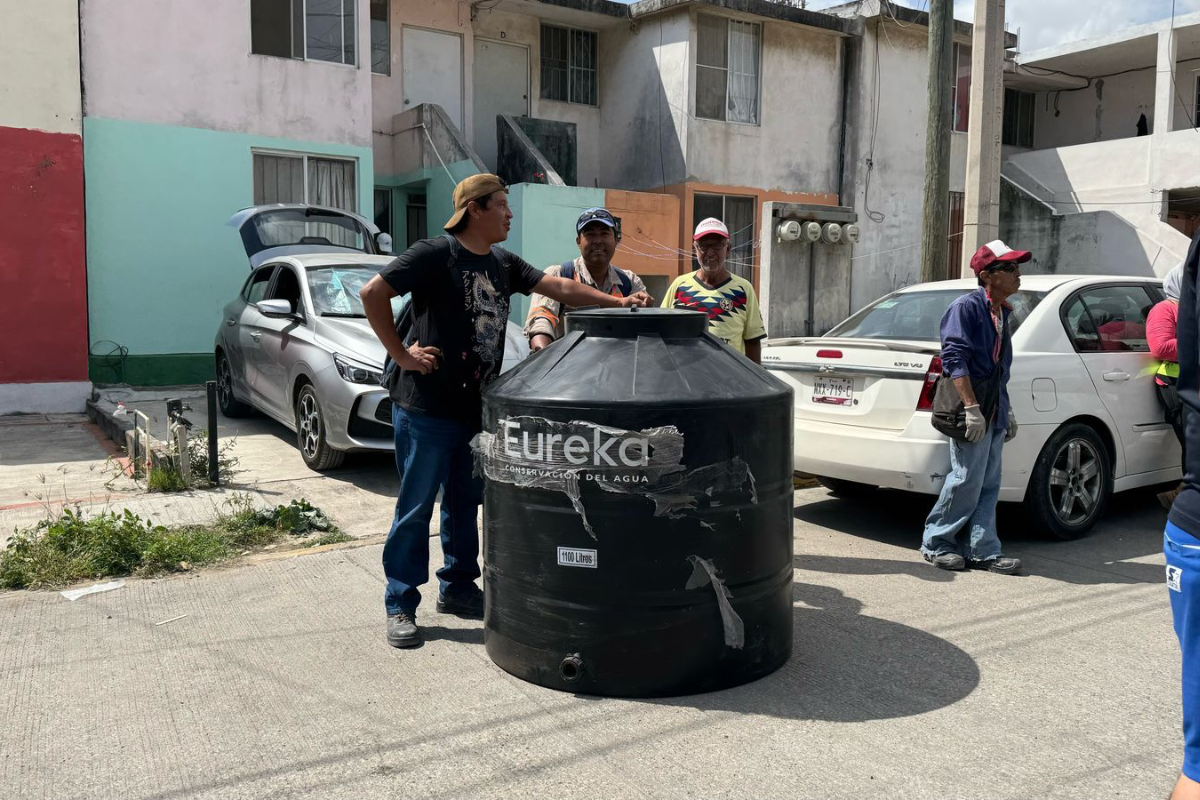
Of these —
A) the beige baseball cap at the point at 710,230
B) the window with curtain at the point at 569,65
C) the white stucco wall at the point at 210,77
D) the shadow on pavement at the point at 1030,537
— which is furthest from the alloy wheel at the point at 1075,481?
the window with curtain at the point at 569,65

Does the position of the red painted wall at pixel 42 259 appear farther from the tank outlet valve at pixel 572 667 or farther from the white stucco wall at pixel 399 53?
the tank outlet valve at pixel 572 667

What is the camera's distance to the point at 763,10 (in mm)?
18781

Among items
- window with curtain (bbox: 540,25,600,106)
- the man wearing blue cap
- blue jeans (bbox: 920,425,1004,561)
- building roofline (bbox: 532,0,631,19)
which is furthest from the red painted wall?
blue jeans (bbox: 920,425,1004,561)

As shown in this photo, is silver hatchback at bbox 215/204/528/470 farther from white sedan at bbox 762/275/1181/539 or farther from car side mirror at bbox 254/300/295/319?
white sedan at bbox 762/275/1181/539

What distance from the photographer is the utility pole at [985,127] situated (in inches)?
346

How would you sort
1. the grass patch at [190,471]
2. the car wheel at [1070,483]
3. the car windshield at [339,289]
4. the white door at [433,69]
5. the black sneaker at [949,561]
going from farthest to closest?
the white door at [433,69]
the car windshield at [339,289]
the grass patch at [190,471]
the car wheel at [1070,483]
the black sneaker at [949,561]

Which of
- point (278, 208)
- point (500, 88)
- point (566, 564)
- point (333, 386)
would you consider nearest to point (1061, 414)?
point (566, 564)

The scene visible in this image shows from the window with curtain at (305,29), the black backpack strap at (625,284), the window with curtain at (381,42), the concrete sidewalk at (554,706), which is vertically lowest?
the concrete sidewalk at (554,706)

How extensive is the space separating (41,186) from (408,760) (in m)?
10.7

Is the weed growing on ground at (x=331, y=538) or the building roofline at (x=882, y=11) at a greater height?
the building roofline at (x=882, y=11)

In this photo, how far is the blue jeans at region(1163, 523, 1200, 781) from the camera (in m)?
2.18

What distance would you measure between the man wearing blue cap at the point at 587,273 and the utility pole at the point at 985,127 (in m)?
4.85

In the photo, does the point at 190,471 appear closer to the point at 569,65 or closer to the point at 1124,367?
the point at 1124,367

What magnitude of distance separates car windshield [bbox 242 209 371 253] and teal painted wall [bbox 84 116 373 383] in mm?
1656
